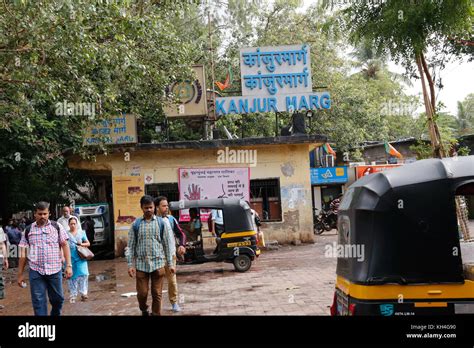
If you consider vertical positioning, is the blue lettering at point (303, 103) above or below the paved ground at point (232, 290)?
above

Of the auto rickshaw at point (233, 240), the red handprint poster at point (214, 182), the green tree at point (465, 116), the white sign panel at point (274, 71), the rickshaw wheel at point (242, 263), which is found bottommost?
the rickshaw wheel at point (242, 263)

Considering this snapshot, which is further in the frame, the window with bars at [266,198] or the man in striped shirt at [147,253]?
the window with bars at [266,198]

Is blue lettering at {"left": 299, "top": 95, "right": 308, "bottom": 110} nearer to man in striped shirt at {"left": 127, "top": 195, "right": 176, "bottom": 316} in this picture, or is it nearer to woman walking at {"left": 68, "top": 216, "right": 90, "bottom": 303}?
woman walking at {"left": 68, "top": 216, "right": 90, "bottom": 303}

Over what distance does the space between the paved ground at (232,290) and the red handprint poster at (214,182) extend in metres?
2.93

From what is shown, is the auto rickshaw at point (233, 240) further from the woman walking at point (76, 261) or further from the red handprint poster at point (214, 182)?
the red handprint poster at point (214, 182)

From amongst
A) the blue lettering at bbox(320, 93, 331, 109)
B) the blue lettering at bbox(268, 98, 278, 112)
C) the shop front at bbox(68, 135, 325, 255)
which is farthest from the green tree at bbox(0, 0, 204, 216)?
the blue lettering at bbox(320, 93, 331, 109)

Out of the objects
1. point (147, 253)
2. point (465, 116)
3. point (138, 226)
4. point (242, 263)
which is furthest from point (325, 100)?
point (465, 116)

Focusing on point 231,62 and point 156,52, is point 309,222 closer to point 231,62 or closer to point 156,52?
point 156,52

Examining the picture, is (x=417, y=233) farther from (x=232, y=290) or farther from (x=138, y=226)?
(x=232, y=290)

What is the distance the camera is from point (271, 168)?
17.5 meters

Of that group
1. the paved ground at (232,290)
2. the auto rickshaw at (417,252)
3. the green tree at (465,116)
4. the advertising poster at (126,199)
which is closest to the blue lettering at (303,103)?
the paved ground at (232,290)

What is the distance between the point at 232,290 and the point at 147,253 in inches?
127

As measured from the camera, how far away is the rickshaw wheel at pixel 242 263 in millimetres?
12141

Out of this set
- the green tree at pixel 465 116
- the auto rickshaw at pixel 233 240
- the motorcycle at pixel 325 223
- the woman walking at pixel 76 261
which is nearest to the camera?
the woman walking at pixel 76 261
